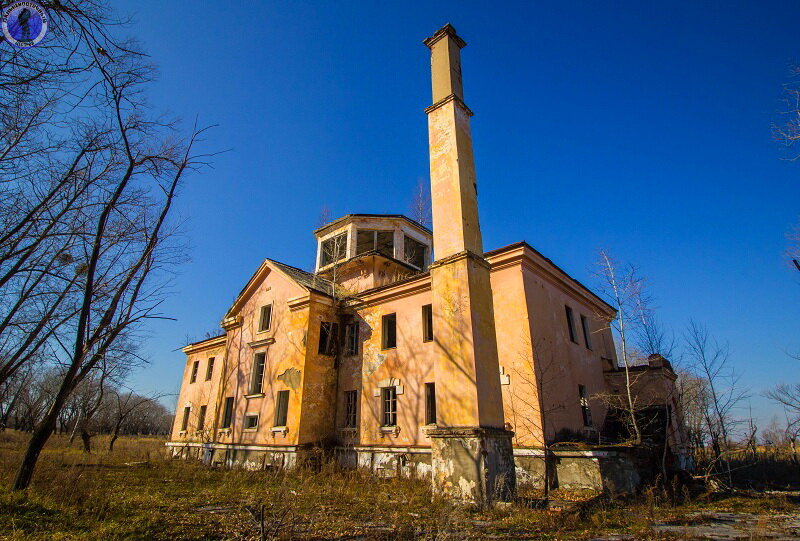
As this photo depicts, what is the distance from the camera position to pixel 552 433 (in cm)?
1241

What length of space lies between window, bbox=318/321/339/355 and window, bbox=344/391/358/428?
6.56 feet

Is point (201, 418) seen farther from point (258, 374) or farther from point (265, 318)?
point (265, 318)

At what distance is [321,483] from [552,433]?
727 centimetres

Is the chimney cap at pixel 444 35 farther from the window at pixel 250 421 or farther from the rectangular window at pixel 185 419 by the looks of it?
the rectangular window at pixel 185 419

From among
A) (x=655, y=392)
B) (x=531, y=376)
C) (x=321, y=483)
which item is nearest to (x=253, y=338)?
(x=321, y=483)

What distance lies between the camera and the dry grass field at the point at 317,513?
6.44m

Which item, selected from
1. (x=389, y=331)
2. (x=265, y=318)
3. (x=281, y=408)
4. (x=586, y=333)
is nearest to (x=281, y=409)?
(x=281, y=408)

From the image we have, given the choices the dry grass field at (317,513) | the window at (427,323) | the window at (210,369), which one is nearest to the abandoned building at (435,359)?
the window at (427,323)

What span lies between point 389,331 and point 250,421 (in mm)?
7761

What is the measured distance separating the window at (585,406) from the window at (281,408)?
38.7 feet

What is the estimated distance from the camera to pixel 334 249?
23406 millimetres

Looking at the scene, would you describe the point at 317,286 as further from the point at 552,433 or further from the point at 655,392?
the point at 655,392

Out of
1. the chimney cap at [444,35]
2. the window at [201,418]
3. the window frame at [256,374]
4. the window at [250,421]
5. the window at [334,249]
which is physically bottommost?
the window at [250,421]

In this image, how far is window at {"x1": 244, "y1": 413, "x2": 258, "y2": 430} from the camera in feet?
60.1
